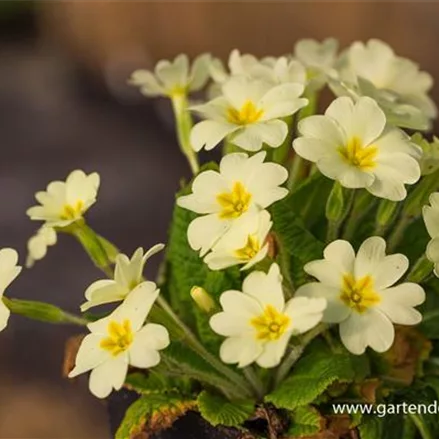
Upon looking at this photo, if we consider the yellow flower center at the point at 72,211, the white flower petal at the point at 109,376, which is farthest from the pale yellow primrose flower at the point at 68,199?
the white flower petal at the point at 109,376

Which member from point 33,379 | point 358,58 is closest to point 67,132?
point 33,379

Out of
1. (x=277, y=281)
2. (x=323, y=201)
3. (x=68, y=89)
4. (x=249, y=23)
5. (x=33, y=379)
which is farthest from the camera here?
(x=68, y=89)

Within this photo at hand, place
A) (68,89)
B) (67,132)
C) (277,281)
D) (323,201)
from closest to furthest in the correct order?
1. (277,281)
2. (323,201)
3. (67,132)
4. (68,89)

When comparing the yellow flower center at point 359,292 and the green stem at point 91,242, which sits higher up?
the yellow flower center at point 359,292

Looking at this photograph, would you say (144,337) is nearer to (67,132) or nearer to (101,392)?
(101,392)

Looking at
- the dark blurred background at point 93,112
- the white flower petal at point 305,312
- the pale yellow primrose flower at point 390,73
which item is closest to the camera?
the white flower petal at point 305,312

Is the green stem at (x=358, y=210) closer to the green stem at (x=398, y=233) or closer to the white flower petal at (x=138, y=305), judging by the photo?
the green stem at (x=398, y=233)
